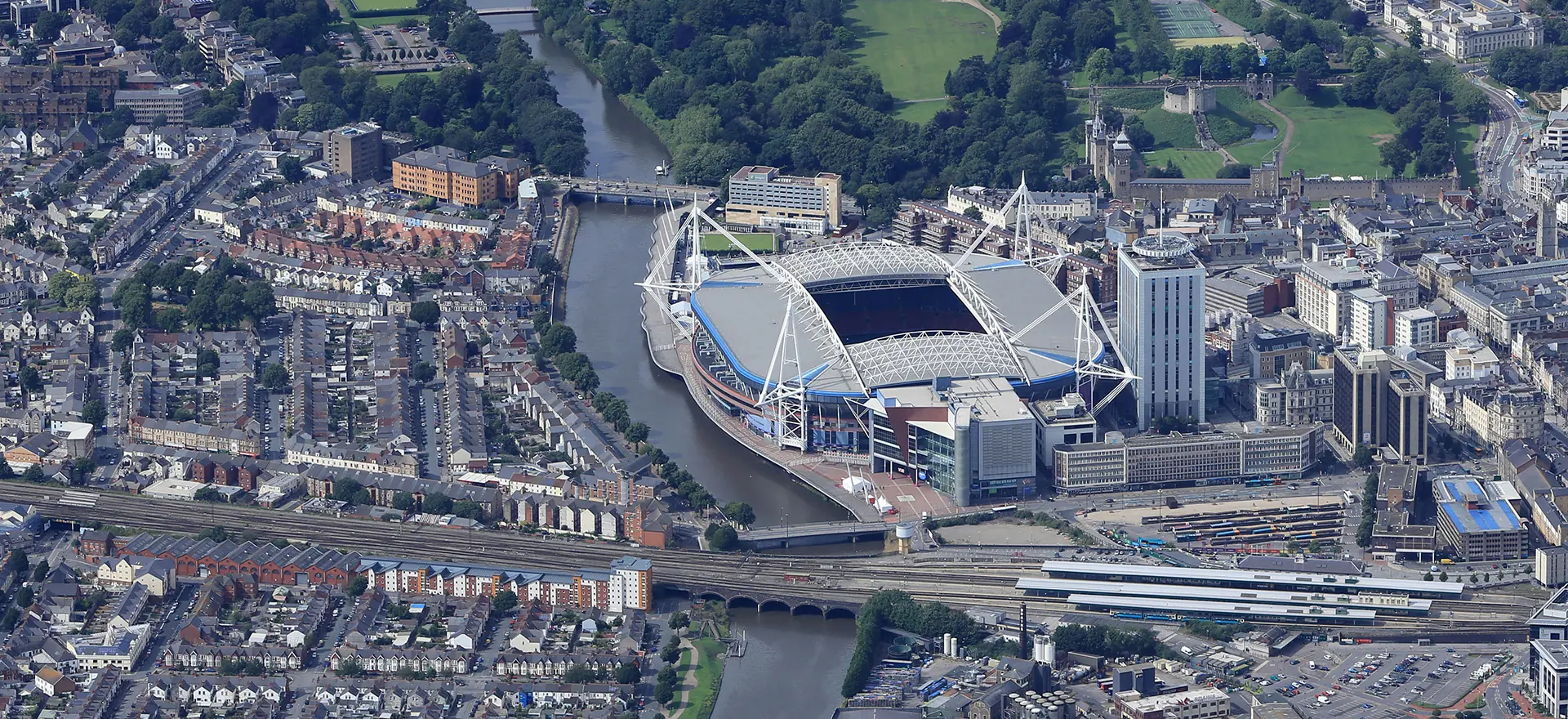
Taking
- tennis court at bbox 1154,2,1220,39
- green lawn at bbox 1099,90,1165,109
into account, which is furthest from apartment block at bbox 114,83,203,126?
tennis court at bbox 1154,2,1220,39

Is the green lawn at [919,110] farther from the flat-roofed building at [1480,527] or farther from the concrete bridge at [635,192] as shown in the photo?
the flat-roofed building at [1480,527]

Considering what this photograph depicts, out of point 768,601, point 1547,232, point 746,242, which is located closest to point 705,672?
point 768,601

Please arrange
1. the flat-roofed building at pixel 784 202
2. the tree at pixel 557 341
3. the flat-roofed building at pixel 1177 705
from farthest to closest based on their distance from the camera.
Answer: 1. the flat-roofed building at pixel 784 202
2. the tree at pixel 557 341
3. the flat-roofed building at pixel 1177 705

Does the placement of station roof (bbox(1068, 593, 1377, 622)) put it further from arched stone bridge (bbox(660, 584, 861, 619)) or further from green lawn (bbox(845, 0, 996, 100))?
green lawn (bbox(845, 0, 996, 100))

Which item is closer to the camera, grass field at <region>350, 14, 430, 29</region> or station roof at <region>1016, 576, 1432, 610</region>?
station roof at <region>1016, 576, 1432, 610</region>

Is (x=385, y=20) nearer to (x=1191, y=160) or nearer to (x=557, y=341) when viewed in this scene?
(x=1191, y=160)

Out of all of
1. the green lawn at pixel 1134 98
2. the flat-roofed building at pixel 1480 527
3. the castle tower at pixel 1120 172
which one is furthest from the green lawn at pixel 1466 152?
the flat-roofed building at pixel 1480 527

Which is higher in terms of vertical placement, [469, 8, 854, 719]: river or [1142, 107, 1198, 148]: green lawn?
[1142, 107, 1198, 148]: green lawn
